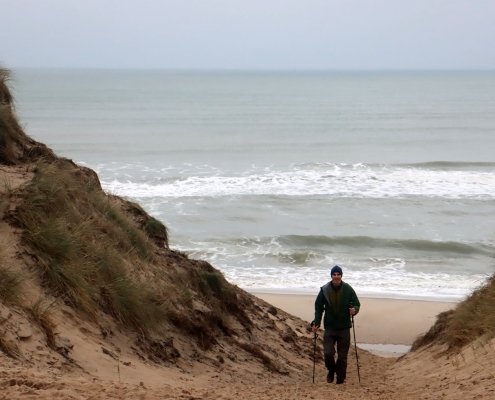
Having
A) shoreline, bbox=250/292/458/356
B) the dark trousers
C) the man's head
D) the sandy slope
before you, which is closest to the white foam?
shoreline, bbox=250/292/458/356

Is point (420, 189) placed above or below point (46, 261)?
above

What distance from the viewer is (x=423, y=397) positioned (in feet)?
20.0

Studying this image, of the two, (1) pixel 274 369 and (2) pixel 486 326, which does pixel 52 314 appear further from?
(2) pixel 486 326

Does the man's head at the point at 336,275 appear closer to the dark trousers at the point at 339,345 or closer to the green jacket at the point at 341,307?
the green jacket at the point at 341,307

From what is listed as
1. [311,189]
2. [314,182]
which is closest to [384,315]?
[311,189]

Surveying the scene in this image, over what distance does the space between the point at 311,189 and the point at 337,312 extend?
24469 mm

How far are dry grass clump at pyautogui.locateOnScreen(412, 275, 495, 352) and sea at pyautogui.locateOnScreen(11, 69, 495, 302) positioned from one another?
6525 millimetres

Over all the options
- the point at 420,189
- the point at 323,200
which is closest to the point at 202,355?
the point at 323,200

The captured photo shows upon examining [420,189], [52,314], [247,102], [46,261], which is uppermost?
[247,102]

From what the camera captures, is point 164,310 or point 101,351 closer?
point 101,351

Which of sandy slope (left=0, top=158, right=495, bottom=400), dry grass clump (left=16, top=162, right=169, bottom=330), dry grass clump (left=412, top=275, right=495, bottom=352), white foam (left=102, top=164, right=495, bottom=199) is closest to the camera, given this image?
sandy slope (left=0, top=158, right=495, bottom=400)

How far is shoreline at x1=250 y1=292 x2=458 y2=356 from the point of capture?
14.0 metres

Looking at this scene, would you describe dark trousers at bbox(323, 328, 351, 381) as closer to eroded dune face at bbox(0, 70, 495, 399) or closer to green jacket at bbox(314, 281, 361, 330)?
green jacket at bbox(314, 281, 361, 330)

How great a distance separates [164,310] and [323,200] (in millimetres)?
22013
